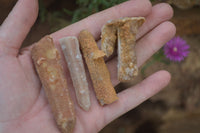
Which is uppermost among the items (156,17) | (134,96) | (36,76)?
(156,17)

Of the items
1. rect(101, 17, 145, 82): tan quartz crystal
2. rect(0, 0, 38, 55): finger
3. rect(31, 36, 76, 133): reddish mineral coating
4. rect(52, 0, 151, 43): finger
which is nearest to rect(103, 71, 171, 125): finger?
rect(101, 17, 145, 82): tan quartz crystal

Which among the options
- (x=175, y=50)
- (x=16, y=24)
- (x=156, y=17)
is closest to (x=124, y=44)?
(x=156, y=17)

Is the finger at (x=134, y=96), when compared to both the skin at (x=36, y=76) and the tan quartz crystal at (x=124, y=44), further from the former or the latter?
the tan quartz crystal at (x=124, y=44)

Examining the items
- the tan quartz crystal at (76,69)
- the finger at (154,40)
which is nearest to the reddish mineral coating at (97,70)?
the tan quartz crystal at (76,69)

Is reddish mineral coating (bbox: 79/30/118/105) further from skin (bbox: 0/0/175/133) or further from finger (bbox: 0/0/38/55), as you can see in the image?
finger (bbox: 0/0/38/55)

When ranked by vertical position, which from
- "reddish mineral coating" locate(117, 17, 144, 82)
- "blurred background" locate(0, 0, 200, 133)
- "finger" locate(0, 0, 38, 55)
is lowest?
"blurred background" locate(0, 0, 200, 133)

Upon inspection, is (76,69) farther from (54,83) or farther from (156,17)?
(156,17)

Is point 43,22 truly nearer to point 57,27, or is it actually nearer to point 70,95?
point 57,27
